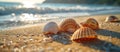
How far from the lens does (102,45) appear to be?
6766mm

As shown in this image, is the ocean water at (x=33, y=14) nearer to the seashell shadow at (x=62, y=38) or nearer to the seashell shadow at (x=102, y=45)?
the seashell shadow at (x=62, y=38)

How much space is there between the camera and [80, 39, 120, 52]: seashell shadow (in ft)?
20.7

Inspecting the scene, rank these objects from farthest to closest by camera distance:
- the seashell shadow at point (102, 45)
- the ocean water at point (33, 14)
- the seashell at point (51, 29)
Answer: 1. the ocean water at point (33, 14)
2. the seashell at point (51, 29)
3. the seashell shadow at point (102, 45)

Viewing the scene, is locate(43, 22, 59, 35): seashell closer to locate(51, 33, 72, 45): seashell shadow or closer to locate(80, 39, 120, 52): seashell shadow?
locate(51, 33, 72, 45): seashell shadow

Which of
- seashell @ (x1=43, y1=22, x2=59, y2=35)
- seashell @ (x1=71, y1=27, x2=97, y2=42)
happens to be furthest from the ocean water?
seashell @ (x1=71, y1=27, x2=97, y2=42)

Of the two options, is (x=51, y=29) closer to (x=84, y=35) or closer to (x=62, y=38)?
(x=62, y=38)

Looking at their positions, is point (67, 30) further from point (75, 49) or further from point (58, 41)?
point (75, 49)

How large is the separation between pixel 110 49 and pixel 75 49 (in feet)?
2.94

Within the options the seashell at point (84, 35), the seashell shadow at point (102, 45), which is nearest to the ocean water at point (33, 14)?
the seashell at point (84, 35)

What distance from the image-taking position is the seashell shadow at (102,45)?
6.30m

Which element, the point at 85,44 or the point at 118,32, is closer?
the point at 85,44

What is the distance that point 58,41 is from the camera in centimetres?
761

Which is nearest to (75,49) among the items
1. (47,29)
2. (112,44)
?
A: (112,44)

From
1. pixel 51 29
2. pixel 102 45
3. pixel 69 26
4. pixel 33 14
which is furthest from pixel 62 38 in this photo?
pixel 33 14
